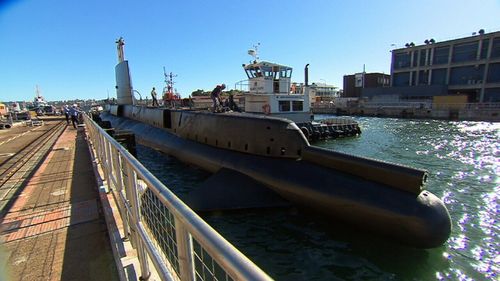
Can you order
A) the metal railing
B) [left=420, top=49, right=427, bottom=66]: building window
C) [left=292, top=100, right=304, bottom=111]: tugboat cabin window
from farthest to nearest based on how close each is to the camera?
[left=420, top=49, right=427, bottom=66]: building window
the metal railing
[left=292, top=100, right=304, bottom=111]: tugboat cabin window

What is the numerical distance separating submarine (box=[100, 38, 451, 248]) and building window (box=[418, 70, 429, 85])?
67065 millimetres

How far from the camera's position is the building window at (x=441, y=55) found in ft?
203

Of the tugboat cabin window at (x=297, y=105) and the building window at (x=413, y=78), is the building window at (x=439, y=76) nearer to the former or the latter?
the building window at (x=413, y=78)

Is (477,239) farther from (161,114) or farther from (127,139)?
(161,114)

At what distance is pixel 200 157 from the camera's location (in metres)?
12.3

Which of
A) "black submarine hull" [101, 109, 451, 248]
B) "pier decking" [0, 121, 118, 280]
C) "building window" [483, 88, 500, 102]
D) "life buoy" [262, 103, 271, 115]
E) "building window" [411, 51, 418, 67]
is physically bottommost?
"black submarine hull" [101, 109, 451, 248]

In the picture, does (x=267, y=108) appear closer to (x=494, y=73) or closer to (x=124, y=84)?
(x=124, y=84)

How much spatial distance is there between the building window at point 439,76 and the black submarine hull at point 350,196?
67683mm

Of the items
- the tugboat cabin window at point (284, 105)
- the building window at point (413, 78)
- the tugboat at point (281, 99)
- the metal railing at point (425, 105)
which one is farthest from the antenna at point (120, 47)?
the building window at point (413, 78)

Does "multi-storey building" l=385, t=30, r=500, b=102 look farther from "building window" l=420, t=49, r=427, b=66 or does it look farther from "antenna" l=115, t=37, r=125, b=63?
"antenna" l=115, t=37, r=125, b=63

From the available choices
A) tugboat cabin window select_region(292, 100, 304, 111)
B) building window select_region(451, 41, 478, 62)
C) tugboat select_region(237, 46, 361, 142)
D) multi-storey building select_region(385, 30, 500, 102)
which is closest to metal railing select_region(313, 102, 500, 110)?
multi-storey building select_region(385, 30, 500, 102)

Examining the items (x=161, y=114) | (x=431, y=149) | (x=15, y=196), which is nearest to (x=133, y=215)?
(x=15, y=196)

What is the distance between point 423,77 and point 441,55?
5.47m

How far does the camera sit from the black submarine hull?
6.49 m
